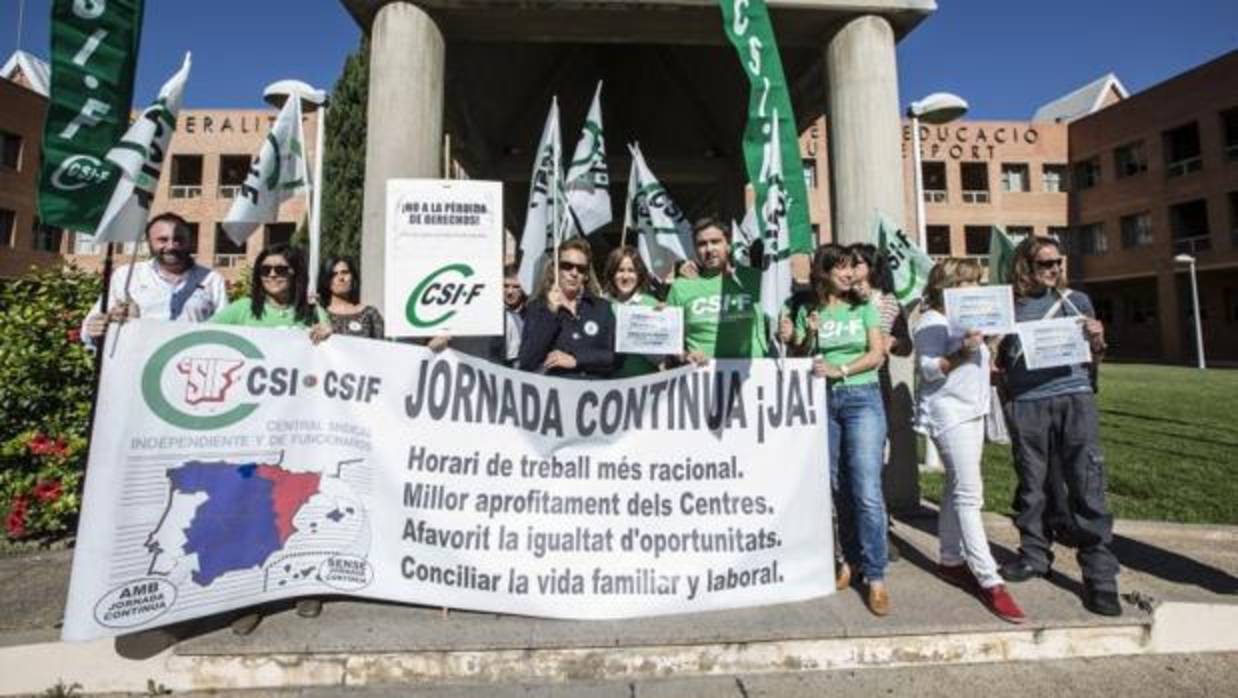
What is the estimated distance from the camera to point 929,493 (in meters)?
6.93

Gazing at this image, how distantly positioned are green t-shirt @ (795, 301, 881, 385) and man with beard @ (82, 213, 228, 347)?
3659 mm

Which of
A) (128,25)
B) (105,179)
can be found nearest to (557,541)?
(105,179)

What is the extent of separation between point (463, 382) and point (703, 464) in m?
1.44

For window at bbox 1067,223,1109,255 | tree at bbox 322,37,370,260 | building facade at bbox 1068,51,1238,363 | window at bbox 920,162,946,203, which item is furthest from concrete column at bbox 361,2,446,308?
window at bbox 1067,223,1109,255

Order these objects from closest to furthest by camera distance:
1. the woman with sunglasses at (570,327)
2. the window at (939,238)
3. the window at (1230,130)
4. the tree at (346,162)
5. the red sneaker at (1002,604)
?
the red sneaker at (1002,604) < the woman with sunglasses at (570,327) < the tree at (346,162) < the window at (1230,130) < the window at (939,238)

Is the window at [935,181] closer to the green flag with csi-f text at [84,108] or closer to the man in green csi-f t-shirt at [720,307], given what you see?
the man in green csi-f t-shirt at [720,307]

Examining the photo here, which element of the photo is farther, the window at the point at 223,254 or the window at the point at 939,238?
the window at the point at 939,238

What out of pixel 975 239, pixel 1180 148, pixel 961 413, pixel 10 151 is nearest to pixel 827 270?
pixel 961 413

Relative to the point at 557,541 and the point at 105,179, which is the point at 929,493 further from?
the point at 105,179

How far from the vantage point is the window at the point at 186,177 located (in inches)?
1356

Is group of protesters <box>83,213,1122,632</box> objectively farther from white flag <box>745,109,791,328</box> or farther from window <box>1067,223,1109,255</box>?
window <box>1067,223,1109,255</box>

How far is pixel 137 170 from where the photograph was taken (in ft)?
11.3

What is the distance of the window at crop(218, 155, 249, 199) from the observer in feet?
112

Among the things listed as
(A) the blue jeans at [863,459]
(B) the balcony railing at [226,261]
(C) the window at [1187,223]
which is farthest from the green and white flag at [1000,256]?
(B) the balcony railing at [226,261]
